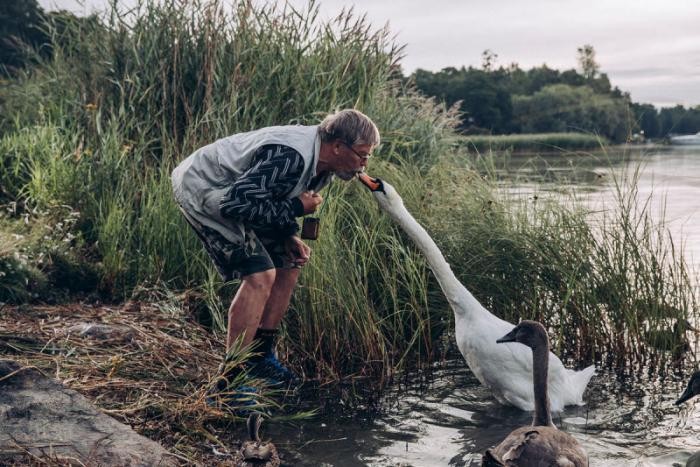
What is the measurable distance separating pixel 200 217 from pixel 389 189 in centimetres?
139

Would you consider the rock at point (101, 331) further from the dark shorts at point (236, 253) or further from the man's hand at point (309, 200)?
the man's hand at point (309, 200)

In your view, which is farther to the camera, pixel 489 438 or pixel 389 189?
pixel 389 189

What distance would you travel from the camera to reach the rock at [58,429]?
365 centimetres

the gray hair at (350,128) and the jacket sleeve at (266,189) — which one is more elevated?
the gray hair at (350,128)

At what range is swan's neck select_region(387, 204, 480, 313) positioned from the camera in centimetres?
534

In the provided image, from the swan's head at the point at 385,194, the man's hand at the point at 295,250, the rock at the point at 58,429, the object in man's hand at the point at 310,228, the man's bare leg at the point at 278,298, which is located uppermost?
the swan's head at the point at 385,194

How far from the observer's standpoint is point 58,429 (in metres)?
3.81

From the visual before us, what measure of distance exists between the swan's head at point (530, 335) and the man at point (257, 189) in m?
1.29

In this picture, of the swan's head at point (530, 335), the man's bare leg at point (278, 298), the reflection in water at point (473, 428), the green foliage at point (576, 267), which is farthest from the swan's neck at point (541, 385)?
the man's bare leg at point (278, 298)

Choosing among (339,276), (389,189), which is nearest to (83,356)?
(339,276)

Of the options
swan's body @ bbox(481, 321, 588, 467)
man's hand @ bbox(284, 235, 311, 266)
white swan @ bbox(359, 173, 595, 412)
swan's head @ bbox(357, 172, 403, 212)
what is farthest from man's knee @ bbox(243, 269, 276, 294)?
swan's body @ bbox(481, 321, 588, 467)

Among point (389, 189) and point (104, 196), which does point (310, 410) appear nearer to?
point (389, 189)

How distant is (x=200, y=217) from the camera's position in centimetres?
466

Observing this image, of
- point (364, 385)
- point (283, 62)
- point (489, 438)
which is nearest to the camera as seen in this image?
point (489, 438)
